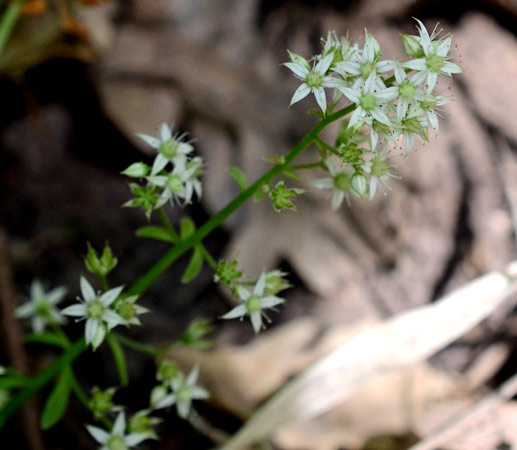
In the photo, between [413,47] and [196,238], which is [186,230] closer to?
[196,238]

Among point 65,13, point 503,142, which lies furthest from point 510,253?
point 65,13

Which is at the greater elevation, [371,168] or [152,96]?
[371,168]

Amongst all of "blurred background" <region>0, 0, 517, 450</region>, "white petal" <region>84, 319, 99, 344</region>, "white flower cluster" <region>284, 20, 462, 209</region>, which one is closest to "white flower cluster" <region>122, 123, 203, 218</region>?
"white petal" <region>84, 319, 99, 344</region>

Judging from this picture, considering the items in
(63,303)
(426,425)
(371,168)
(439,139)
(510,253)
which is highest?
(371,168)

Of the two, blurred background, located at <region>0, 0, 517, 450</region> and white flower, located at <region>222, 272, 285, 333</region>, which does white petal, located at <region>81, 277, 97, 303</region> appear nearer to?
white flower, located at <region>222, 272, 285, 333</region>

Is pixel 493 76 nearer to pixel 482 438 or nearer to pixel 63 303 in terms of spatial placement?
pixel 482 438

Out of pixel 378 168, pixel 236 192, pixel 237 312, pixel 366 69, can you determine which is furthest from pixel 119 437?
pixel 236 192

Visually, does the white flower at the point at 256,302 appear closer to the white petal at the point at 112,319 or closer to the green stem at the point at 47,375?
the white petal at the point at 112,319
